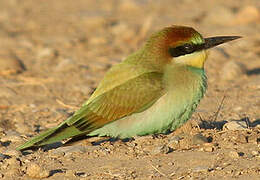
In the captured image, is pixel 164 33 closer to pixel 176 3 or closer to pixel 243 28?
pixel 243 28

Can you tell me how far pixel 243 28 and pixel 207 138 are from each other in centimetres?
410

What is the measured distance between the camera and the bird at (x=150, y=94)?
157 inches

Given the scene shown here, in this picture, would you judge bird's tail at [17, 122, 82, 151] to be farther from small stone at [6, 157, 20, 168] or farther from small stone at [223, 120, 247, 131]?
small stone at [223, 120, 247, 131]

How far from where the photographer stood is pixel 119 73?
417 cm

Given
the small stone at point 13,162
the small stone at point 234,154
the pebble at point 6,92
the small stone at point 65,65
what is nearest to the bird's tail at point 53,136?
the small stone at point 13,162

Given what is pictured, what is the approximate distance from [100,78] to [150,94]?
244 centimetres

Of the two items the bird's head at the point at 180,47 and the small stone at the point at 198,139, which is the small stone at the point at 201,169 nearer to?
the small stone at the point at 198,139

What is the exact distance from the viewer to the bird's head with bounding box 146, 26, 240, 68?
4094 millimetres

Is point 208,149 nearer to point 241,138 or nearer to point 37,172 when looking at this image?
point 241,138

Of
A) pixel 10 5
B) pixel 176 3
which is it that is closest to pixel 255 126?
pixel 176 3

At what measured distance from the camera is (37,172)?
363 centimetres

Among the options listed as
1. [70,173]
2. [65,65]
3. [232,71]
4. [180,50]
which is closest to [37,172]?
[70,173]

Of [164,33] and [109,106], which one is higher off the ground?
[164,33]

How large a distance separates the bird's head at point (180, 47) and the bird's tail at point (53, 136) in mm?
714
